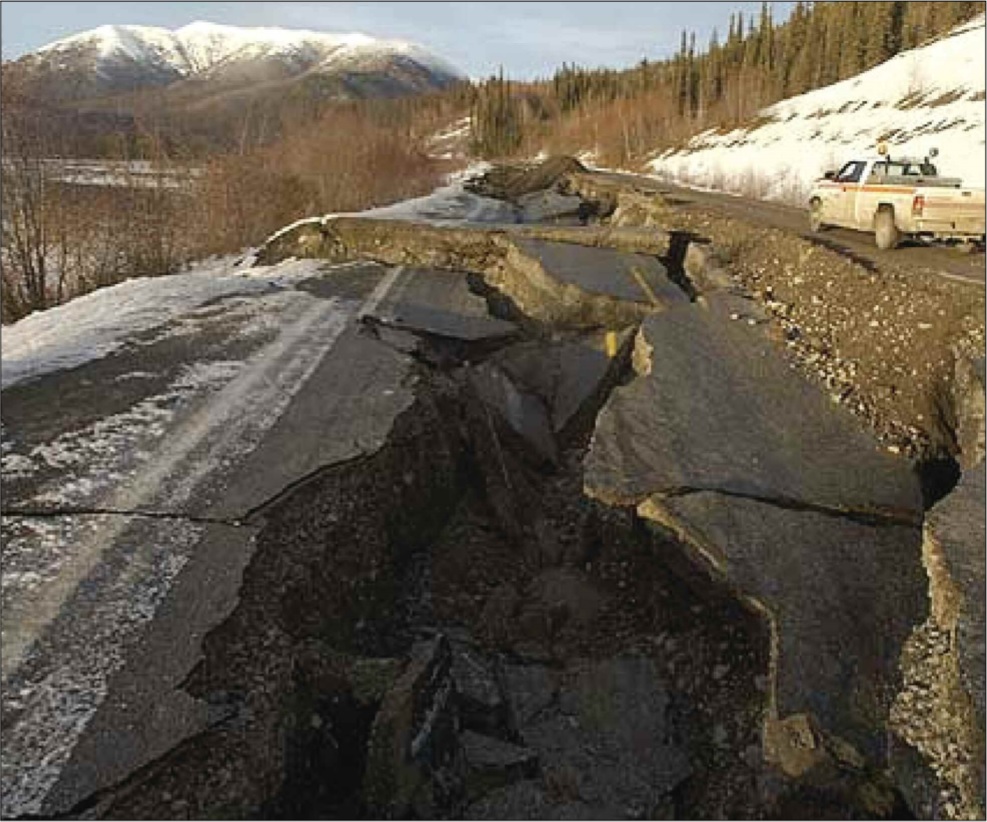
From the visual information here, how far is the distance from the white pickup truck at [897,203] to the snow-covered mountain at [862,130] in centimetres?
557

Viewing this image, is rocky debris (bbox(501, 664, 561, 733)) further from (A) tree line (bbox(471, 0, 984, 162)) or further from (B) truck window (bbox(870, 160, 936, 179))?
(A) tree line (bbox(471, 0, 984, 162))

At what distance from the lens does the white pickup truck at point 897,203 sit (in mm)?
11297

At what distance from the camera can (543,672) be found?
4816mm

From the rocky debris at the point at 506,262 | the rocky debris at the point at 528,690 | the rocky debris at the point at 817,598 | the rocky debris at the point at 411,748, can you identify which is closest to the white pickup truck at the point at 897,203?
the rocky debris at the point at 506,262

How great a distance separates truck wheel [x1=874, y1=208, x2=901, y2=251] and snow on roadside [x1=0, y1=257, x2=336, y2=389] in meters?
7.40

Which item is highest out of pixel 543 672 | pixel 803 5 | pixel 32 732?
pixel 803 5

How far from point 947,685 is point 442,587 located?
120 inches

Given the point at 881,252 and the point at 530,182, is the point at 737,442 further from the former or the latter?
the point at 530,182

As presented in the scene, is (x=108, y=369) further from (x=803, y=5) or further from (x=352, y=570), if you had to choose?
(x=803, y=5)

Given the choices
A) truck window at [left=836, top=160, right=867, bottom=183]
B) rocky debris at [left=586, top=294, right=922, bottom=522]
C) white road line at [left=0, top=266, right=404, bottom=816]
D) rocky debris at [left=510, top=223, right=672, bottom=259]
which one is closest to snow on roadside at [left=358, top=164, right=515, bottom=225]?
rocky debris at [left=510, top=223, right=672, bottom=259]

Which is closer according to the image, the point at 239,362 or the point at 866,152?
the point at 239,362

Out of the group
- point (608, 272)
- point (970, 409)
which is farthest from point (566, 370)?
point (970, 409)

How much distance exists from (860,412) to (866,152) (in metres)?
23.8

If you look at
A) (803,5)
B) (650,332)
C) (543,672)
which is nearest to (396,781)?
(543,672)
